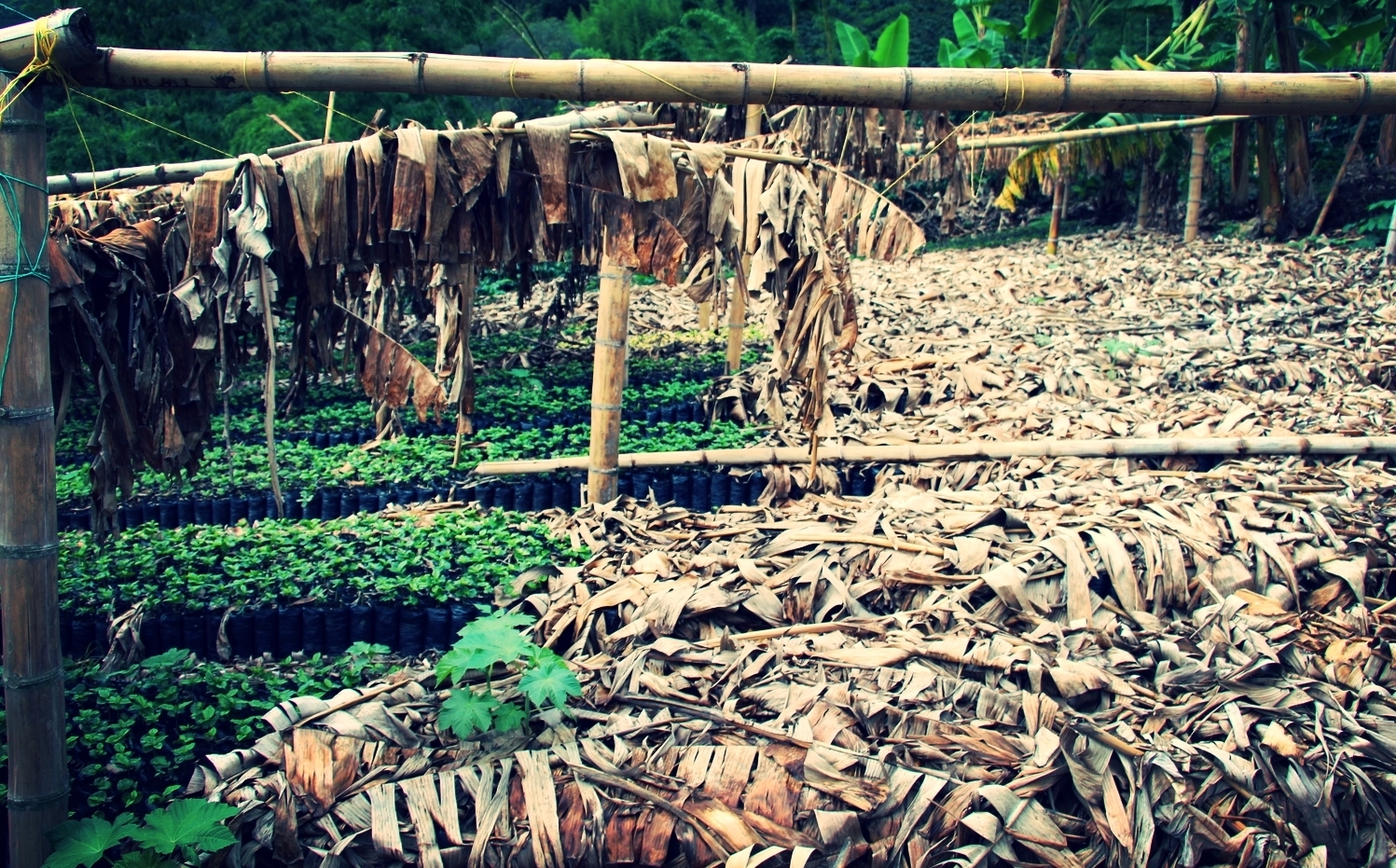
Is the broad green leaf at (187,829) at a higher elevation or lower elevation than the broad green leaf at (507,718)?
lower

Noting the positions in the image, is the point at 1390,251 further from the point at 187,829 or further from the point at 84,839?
the point at 84,839

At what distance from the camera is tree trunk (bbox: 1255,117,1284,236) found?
1178 centimetres

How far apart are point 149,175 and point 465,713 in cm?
338

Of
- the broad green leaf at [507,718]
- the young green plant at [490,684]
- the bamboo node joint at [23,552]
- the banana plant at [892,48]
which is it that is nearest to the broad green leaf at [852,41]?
the banana plant at [892,48]

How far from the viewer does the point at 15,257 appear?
269 cm

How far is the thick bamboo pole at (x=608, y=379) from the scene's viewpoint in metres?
5.45

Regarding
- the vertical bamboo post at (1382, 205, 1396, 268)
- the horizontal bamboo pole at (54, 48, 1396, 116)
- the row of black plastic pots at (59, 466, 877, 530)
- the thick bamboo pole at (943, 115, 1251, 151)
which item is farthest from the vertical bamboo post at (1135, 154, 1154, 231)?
the horizontal bamboo pole at (54, 48, 1396, 116)

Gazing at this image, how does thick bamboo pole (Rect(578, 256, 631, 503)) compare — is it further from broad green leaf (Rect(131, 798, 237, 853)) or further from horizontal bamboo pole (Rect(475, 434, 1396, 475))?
broad green leaf (Rect(131, 798, 237, 853))

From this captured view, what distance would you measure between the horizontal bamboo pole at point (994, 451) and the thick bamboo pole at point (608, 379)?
547 mm

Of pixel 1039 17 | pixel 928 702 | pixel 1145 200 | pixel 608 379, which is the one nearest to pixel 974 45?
pixel 1039 17

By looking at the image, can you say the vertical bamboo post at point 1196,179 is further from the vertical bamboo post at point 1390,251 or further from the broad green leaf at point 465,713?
the broad green leaf at point 465,713

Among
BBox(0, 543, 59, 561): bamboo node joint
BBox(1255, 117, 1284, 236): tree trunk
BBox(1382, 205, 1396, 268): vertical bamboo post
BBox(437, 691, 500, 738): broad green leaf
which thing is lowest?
BBox(437, 691, 500, 738): broad green leaf

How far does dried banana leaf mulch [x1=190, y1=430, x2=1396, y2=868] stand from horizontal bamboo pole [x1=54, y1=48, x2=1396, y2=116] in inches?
73.1

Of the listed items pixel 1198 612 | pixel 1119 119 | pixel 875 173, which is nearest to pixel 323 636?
pixel 1198 612
